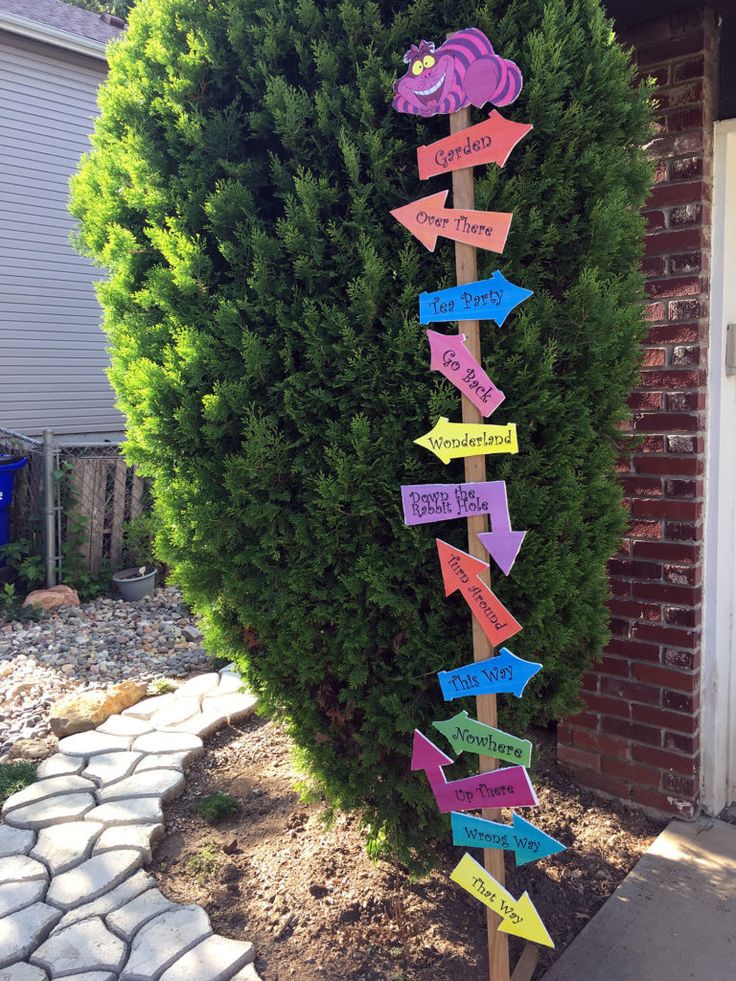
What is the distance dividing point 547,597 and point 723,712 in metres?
1.47

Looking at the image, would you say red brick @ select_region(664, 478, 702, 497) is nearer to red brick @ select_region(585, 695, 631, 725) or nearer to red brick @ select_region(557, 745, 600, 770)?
red brick @ select_region(585, 695, 631, 725)

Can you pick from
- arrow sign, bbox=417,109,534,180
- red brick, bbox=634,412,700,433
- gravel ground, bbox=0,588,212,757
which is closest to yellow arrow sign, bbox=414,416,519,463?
arrow sign, bbox=417,109,534,180

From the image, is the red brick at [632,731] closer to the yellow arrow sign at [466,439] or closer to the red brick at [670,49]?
the yellow arrow sign at [466,439]

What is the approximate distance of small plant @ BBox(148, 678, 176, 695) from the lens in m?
4.36

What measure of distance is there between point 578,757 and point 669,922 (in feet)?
2.75

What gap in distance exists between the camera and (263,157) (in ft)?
7.04

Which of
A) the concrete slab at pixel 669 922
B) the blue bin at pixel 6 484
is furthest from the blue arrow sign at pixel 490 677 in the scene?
the blue bin at pixel 6 484

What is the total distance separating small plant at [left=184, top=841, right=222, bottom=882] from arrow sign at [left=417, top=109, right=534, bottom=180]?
92.0 inches

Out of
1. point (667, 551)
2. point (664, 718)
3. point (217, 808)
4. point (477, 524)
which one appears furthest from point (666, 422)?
point (217, 808)

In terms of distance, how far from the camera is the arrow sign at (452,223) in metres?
1.79

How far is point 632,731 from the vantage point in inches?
119

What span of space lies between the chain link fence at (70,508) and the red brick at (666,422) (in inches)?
174

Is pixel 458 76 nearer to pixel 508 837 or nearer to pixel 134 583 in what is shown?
pixel 508 837

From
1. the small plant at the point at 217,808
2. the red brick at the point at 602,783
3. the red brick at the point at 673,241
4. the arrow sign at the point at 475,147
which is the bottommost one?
the small plant at the point at 217,808
